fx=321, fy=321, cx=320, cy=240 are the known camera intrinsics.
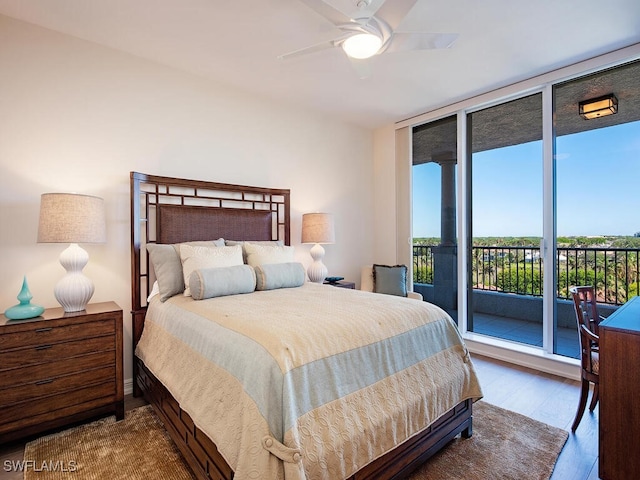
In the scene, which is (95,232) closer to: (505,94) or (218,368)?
(218,368)

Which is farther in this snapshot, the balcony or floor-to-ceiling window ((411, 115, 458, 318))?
floor-to-ceiling window ((411, 115, 458, 318))

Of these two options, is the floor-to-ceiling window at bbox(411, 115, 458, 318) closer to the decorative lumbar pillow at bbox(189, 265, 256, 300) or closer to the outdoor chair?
the outdoor chair

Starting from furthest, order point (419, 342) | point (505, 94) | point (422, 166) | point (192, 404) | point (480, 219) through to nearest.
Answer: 1. point (422, 166)
2. point (480, 219)
3. point (505, 94)
4. point (419, 342)
5. point (192, 404)

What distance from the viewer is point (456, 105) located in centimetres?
384

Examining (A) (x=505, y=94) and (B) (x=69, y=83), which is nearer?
(B) (x=69, y=83)

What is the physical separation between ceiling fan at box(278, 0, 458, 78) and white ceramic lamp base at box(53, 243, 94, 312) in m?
2.02

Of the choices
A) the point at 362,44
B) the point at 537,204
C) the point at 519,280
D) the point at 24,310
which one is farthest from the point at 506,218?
the point at 24,310

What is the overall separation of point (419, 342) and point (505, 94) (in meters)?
3.04

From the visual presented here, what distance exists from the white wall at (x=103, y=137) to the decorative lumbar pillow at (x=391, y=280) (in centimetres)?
172

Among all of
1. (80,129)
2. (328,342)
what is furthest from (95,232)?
(328,342)

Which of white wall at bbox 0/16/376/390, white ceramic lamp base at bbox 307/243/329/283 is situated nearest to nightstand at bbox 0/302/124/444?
white wall at bbox 0/16/376/390

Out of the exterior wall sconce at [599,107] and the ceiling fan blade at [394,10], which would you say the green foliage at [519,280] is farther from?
the ceiling fan blade at [394,10]

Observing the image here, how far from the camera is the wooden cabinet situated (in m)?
1.50

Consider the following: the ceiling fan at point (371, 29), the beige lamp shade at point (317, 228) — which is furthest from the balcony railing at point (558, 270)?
the ceiling fan at point (371, 29)
